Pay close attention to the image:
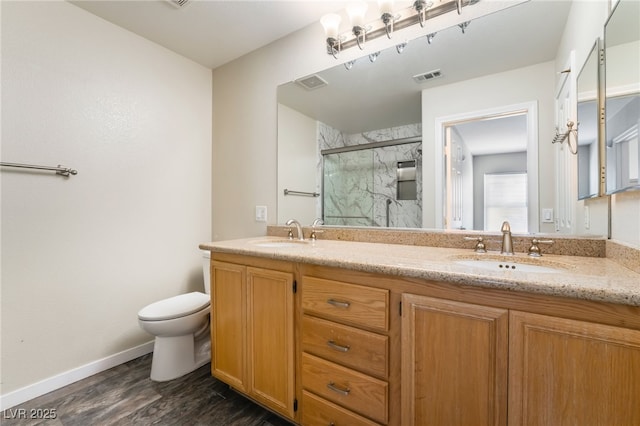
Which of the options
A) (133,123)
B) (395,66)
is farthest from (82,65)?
(395,66)

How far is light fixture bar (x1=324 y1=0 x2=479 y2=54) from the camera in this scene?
1.42m

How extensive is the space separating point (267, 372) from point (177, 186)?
1696 mm

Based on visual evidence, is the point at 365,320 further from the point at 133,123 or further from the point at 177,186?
the point at 133,123

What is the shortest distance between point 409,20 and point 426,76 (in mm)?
331

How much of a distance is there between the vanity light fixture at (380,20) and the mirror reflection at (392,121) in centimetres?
10

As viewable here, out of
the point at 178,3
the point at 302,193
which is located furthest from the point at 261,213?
the point at 178,3

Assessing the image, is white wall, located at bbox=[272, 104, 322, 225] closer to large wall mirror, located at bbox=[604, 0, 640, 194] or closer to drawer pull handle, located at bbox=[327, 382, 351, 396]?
drawer pull handle, located at bbox=[327, 382, 351, 396]

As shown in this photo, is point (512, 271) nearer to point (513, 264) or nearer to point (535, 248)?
point (513, 264)

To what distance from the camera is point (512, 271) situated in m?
0.89

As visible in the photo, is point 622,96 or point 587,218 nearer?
point 622,96

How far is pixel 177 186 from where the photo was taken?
7.59 feet

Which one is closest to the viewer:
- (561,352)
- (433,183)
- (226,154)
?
(561,352)

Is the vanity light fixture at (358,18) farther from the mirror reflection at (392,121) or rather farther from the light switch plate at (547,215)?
the light switch plate at (547,215)

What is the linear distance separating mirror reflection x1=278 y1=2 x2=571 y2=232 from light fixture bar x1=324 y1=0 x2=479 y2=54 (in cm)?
10
